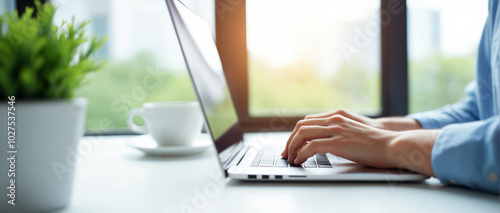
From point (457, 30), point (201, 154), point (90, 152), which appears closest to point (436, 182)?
point (201, 154)

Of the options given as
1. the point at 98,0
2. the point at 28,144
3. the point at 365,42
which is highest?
the point at 98,0

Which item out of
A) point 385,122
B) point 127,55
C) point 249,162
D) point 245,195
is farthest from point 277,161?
point 127,55

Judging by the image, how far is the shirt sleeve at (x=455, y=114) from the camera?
91 centimetres

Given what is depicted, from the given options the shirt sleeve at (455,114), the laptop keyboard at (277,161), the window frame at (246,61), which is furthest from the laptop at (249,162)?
the window frame at (246,61)

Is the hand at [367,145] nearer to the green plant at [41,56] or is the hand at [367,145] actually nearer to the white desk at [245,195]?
the white desk at [245,195]

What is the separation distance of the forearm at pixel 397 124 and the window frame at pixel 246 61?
1.35 ft

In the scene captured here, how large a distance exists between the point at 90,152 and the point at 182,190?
459mm

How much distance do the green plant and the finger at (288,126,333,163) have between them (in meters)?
0.35

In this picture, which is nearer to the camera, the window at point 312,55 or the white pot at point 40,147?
the white pot at point 40,147

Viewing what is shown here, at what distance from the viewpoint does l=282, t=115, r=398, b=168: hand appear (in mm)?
559

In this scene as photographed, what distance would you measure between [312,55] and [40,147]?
258cm

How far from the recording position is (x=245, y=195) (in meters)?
0.47

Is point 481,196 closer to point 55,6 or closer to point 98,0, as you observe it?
point 55,6

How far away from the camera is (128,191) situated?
1.67 ft
